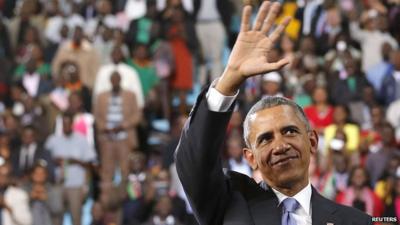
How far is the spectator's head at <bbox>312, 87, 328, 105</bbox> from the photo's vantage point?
12.1 meters

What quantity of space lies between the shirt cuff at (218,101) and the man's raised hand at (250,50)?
17 millimetres

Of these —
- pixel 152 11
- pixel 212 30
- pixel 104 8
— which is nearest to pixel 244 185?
pixel 212 30

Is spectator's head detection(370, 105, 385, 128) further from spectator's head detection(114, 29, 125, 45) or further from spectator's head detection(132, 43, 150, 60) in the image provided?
spectator's head detection(114, 29, 125, 45)

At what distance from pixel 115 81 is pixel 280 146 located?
9.33m

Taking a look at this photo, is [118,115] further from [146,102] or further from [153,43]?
[153,43]

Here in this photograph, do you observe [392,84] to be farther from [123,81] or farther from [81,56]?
[81,56]

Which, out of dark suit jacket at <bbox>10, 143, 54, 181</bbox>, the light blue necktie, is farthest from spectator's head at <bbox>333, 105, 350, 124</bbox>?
the light blue necktie

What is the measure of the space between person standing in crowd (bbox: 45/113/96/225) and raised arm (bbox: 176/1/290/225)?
8.35m

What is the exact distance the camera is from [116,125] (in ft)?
41.4

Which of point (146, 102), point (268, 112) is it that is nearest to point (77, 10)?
point (146, 102)

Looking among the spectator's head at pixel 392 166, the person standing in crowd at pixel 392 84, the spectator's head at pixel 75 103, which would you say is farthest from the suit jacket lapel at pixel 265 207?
the spectator's head at pixel 75 103

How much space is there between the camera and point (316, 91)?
40.1 feet

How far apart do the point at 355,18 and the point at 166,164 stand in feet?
12.5

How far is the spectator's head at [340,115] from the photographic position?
11867 mm
